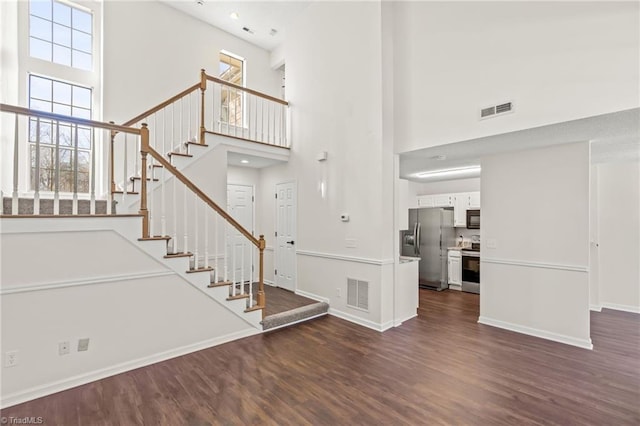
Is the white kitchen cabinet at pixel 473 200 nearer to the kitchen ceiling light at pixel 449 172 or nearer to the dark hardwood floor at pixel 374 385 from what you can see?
the kitchen ceiling light at pixel 449 172

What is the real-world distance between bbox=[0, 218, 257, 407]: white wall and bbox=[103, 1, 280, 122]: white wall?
3.11m

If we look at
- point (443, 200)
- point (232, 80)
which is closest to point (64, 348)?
point (232, 80)

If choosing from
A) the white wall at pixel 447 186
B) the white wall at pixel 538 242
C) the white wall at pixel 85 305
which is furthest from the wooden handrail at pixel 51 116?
the white wall at pixel 447 186

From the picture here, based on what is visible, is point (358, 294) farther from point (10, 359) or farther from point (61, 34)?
point (61, 34)

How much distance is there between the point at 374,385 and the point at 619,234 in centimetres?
537

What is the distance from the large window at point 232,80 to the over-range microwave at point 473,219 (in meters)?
5.61

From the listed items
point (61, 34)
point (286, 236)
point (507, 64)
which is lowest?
point (286, 236)

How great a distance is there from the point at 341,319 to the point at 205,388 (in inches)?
93.2

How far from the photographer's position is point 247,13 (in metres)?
5.89

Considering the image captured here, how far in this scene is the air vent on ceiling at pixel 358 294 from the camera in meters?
4.42

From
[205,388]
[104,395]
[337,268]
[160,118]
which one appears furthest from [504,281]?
[160,118]

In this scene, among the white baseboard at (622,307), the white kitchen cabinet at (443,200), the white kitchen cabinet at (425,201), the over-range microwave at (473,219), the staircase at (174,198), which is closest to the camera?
the staircase at (174,198)

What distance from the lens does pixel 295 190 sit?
5754 mm

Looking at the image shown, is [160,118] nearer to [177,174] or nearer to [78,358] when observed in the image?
[177,174]
